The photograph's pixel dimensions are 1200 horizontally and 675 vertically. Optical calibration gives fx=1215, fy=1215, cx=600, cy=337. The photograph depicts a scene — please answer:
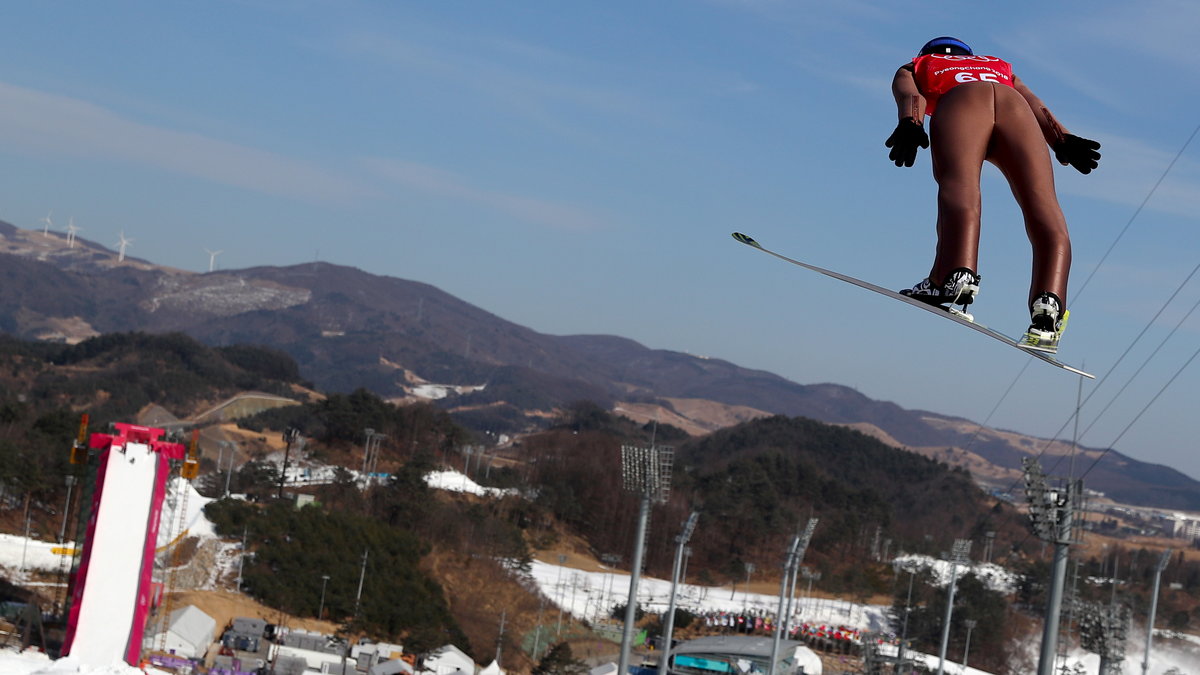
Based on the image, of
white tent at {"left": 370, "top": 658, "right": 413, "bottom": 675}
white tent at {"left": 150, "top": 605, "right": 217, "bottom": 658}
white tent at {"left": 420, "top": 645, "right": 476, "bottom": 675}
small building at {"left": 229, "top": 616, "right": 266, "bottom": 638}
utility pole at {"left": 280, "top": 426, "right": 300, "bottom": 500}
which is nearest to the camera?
white tent at {"left": 370, "top": 658, "right": 413, "bottom": 675}

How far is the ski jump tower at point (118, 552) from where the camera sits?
37.9 meters

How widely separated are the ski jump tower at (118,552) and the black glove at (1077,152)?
36972mm

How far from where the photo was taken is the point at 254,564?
60781mm

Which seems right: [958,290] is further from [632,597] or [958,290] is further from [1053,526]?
[632,597]

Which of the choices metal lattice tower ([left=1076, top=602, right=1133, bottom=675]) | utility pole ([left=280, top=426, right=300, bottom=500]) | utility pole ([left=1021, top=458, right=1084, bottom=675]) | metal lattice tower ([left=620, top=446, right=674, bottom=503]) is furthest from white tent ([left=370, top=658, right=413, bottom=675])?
utility pole ([left=280, top=426, right=300, bottom=500])

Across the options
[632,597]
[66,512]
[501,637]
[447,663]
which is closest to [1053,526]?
[632,597]

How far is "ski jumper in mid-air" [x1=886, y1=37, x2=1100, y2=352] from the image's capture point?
17.0ft

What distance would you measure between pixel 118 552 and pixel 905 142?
37.9 metres

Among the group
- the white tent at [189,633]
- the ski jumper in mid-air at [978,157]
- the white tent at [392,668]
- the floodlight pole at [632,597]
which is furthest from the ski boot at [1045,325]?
the white tent at [189,633]

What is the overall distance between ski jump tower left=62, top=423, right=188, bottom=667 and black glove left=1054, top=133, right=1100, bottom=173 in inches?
1456

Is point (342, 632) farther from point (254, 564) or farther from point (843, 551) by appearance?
point (843, 551)

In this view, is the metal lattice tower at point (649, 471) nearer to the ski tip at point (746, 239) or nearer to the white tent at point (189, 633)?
A: the white tent at point (189, 633)

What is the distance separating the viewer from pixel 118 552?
38531 mm

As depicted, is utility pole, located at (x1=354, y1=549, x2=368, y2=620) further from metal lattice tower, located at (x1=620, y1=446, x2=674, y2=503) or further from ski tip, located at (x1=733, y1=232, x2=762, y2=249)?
ski tip, located at (x1=733, y1=232, x2=762, y2=249)
